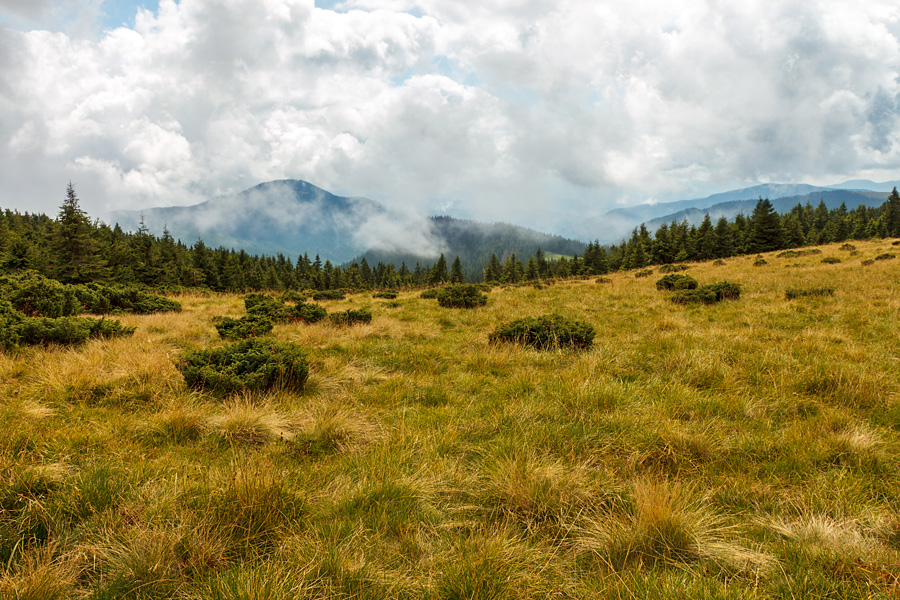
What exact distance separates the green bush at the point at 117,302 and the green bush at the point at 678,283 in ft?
69.9

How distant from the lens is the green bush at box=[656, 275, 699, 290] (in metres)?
15.0

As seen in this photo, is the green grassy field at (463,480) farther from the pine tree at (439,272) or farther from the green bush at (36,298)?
the pine tree at (439,272)

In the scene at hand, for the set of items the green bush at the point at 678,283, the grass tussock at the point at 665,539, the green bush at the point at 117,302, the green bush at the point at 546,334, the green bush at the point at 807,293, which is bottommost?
the grass tussock at the point at 665,539

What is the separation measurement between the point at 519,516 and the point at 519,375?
286cm

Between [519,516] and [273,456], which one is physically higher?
[273,456]

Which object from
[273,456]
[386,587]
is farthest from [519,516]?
[273,456]

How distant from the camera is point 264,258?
9556cm

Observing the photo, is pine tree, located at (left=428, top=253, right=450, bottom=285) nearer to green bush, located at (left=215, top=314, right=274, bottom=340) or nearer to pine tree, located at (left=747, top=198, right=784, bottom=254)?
pine tree, located at (left=747, top=198, right=784, bottom=254)

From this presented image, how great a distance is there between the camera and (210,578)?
1.89 meters

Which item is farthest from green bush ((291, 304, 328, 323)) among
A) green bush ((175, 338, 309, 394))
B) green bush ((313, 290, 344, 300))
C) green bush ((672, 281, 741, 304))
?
green bush ((672, 281, 741, 304))

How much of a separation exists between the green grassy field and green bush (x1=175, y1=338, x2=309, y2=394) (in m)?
0.24

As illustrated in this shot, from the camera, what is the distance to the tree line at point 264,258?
25438 millimetres

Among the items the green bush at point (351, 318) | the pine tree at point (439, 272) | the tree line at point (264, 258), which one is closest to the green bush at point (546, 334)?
the green bush at point (351, 318)

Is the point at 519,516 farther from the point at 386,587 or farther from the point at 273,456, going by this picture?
the point at 273,456
